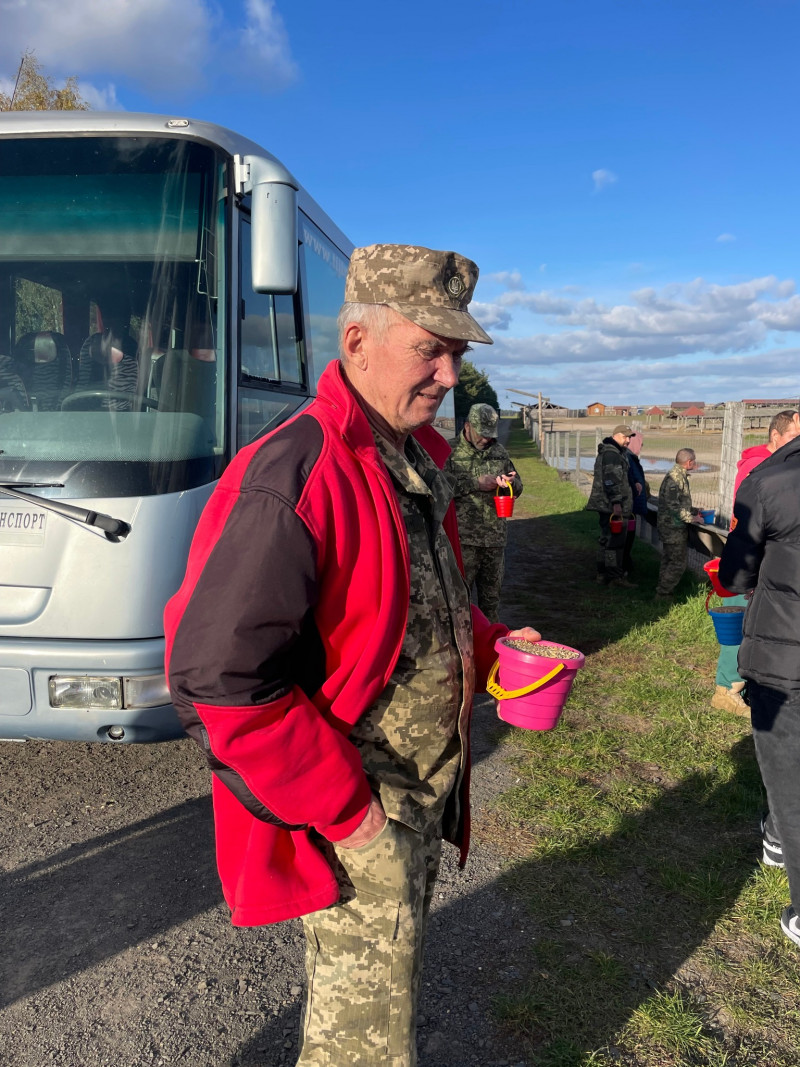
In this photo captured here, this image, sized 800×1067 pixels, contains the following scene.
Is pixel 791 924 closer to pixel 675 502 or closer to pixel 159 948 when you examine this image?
pixel 159 948

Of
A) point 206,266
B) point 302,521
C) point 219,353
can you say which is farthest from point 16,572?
point 302,521

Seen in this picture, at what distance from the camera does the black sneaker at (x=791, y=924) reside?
3125 mm

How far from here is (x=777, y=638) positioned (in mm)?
2961

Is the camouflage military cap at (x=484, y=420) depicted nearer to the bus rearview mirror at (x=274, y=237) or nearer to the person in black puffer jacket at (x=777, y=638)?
the bus rearview mirror at (x=274, y=237)

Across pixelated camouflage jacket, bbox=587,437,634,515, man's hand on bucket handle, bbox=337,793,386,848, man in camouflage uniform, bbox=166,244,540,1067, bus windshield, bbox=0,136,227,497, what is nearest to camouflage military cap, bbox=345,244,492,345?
man in camouflage uniform, bbox=166,244,540,1067

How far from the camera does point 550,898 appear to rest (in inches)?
135

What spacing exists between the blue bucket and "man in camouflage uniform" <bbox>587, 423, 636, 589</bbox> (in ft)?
18.5

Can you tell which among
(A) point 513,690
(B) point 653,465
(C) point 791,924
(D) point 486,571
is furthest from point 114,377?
(B) point 653,465

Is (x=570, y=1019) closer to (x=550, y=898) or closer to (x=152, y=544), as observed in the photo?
(x=550, y=898)

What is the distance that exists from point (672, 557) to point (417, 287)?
805 centimetres

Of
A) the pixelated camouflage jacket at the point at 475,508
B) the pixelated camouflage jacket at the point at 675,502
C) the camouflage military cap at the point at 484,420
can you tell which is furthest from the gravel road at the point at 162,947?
the pixelated camouflage jacket at the point at 675,502

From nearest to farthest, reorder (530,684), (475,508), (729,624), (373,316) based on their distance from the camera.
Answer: (373,316) → (530,684) → (729,624) → (475,508)

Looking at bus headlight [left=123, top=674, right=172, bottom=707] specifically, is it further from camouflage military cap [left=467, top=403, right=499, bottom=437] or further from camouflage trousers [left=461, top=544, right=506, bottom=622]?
camouflage military cap [left=467, top=403, right=499, bottom=437]

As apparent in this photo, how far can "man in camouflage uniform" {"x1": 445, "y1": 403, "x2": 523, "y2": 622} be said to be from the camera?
683cm
